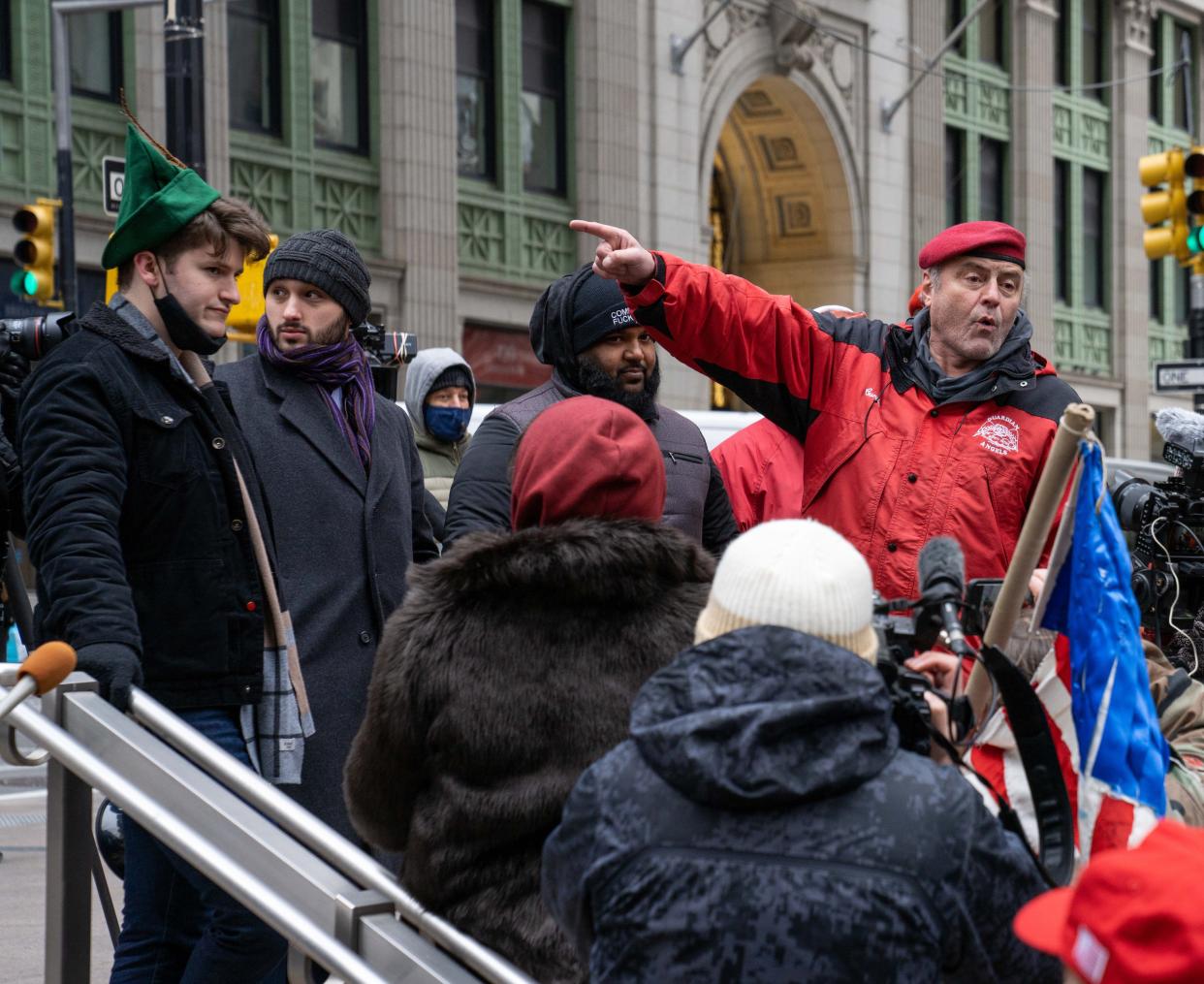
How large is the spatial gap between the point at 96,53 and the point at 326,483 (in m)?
14.9

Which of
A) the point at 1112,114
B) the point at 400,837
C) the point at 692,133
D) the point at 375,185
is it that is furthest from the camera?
the point at 1112,114

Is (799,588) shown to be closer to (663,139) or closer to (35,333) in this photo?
(35,333)

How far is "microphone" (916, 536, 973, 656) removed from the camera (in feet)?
8.29

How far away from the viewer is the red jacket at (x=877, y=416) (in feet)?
13.4

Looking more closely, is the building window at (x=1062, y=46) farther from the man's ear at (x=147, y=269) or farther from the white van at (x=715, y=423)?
the man's ear at (x=147, y=269)

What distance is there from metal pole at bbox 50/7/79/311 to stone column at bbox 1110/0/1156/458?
23.4m

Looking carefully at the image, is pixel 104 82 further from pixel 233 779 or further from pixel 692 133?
pixel 233 779

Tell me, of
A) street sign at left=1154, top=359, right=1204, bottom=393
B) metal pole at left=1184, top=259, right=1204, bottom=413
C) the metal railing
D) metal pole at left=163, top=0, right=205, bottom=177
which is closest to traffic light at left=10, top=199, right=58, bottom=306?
metal pole at left=163, top=0, right=205, bottom=177

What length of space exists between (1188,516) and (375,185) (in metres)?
16.5

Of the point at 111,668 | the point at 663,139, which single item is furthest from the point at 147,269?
the point at 663,139

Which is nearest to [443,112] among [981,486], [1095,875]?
[981,486]

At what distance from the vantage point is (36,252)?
14.4 m

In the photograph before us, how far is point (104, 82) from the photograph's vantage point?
18422mm

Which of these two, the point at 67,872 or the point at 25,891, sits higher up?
the point at 67,872
